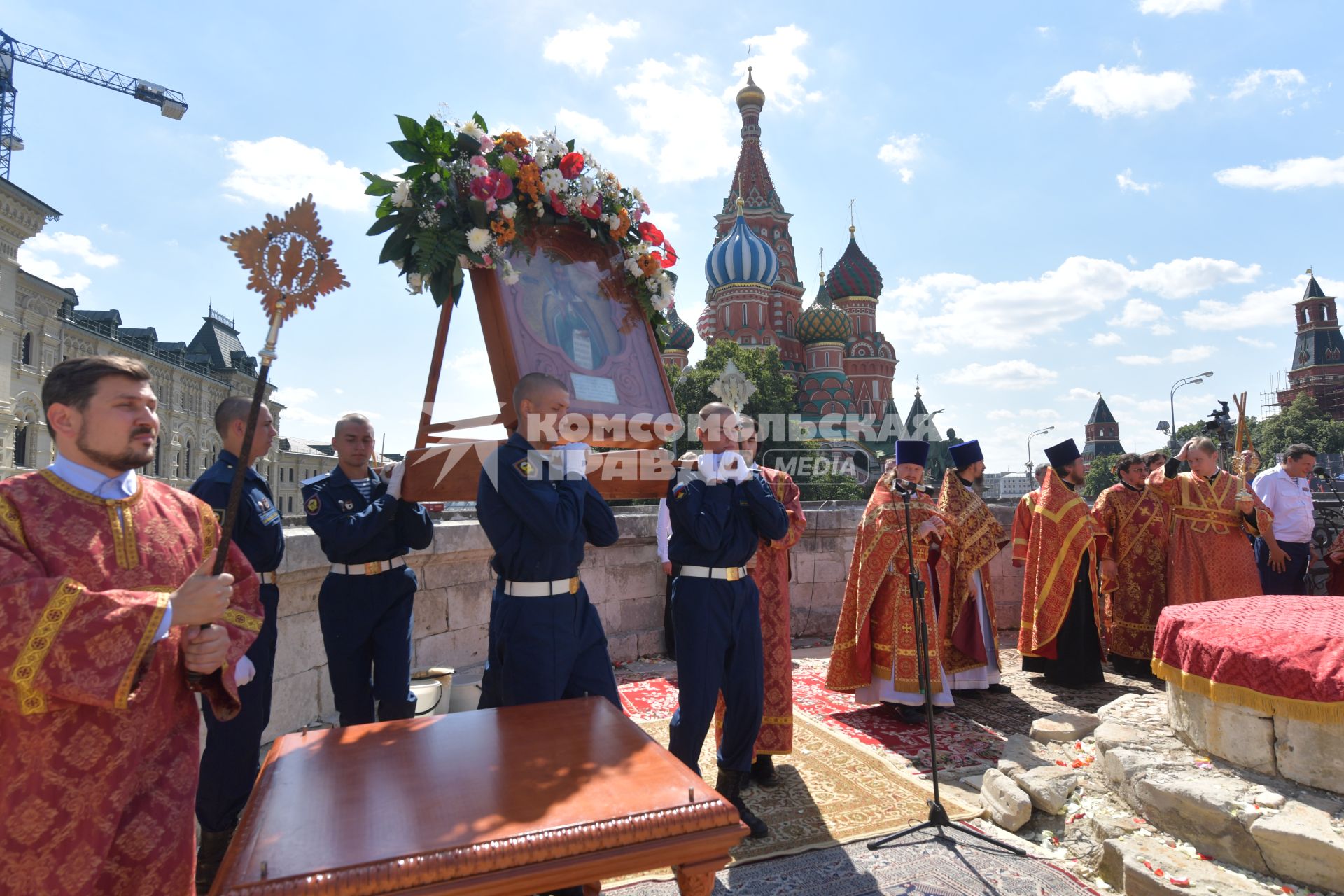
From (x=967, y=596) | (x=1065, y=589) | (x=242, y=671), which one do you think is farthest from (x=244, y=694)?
(x=1065, y=589)

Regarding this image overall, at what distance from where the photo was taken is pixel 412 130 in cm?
319

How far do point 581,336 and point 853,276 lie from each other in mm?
54995

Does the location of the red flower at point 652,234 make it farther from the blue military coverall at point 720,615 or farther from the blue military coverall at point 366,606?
the blue military coverall at point 366,606

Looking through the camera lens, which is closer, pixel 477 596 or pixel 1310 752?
pixel 1310 752

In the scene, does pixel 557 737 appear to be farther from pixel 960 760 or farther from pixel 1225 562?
pixel 1225 562

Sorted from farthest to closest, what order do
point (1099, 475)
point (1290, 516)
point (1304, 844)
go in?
1. point (1099, 475)
2. point (1290, 516)
3. point (1304, 844)

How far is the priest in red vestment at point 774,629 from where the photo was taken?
4.29 metres

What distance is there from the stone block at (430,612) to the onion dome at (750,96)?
5948 centimetres

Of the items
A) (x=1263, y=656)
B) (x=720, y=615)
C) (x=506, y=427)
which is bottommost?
(x=1263, y=656)

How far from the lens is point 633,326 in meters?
3.67

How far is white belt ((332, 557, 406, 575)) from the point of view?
379 centimetres

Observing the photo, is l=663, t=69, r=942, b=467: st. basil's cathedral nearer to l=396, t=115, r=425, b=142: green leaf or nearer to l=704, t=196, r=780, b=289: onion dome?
l=704, t=196, r=780, b=289: onion dome

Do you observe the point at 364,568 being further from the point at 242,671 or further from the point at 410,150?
the point at 410,150

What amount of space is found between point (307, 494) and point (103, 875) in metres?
2.24
